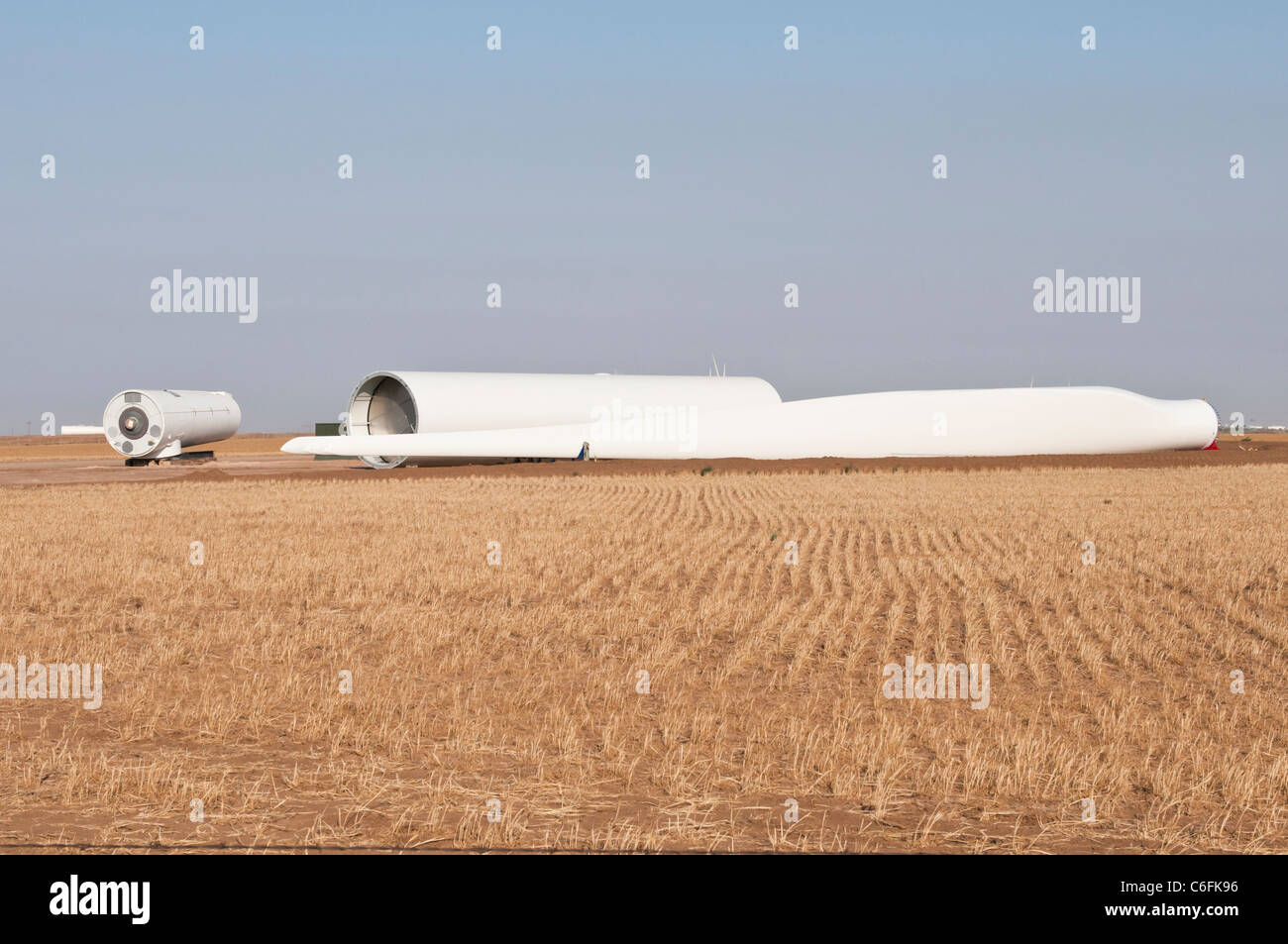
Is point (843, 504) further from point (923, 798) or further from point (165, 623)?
point (923, 798)

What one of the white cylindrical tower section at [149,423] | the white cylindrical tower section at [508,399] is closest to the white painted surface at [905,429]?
the white cylindrical tower section at [508,399]

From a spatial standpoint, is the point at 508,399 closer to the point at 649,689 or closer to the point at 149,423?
the point at 149,423

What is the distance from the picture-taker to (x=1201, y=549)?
20.6 meters

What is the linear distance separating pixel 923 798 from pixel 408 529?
709 inches

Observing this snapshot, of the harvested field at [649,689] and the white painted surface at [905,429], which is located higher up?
the white painted surface at [905,429]

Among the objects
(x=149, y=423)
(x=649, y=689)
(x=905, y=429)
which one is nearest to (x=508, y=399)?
(x=905, y=429)

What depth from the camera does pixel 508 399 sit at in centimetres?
5122

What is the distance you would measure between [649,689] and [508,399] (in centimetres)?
4111

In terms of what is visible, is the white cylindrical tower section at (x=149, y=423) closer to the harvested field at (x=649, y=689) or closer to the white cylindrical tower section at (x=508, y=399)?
the white cylindrical tower section at (x=508, y=399)

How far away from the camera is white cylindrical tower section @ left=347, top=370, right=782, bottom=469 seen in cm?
4936

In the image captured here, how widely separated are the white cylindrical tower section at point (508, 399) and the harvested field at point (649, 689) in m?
25.0

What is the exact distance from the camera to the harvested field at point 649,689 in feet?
23.5

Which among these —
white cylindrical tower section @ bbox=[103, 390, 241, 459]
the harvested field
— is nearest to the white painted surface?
white cylindrical tower section @ bbox=[103, 390, 241, 459]

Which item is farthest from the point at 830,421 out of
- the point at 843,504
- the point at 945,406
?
the point at 843,504
